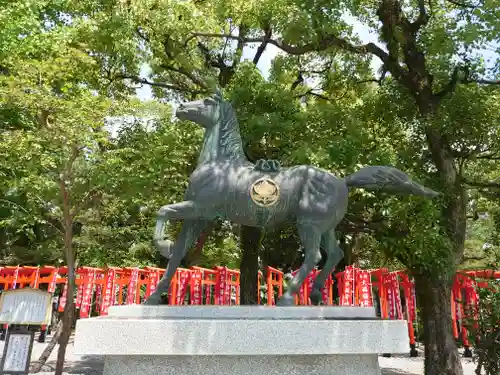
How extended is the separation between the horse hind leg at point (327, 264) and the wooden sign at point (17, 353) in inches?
159

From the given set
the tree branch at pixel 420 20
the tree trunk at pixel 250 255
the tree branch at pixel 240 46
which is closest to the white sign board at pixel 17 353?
the tree trunk at pixel 250 255

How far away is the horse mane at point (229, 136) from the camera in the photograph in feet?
16.2

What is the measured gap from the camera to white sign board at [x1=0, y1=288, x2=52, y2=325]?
6371 mm

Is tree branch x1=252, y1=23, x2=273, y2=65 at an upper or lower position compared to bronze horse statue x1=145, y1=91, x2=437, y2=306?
upper

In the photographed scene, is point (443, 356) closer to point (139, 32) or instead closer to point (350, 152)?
point (350, 152)

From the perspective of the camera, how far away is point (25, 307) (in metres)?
6.56

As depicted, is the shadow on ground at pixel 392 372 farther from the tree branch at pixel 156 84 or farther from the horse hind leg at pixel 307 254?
the tree branch at pixel 156 84

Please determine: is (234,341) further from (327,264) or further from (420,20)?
(420,20)

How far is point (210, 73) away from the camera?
10867 millimetres

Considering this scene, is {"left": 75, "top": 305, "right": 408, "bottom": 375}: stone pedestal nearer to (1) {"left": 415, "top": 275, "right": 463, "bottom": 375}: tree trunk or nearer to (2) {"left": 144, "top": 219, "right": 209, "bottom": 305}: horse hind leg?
(2) {"left": 144, "top": 219, "right": 209, "bottom": 305}: horse hind leg

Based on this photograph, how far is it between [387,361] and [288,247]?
19.7 feet

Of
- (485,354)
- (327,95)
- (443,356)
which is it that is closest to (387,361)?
(443,356)

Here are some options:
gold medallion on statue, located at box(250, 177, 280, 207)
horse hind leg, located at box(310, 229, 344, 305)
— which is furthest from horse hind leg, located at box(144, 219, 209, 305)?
horse hind leg, located at box(310, 229, 344, 305)

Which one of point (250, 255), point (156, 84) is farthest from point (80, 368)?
point (156, 84)
